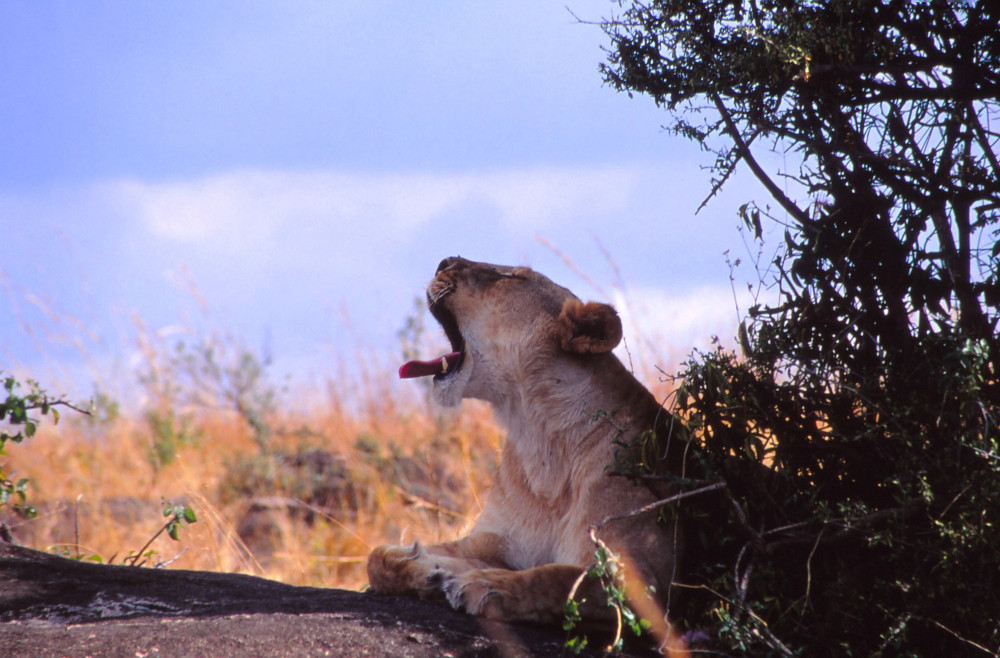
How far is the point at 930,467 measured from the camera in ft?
8.98

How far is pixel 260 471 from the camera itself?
8555mm

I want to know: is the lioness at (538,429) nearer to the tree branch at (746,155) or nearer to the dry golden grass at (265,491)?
the tree branch at (746,155)

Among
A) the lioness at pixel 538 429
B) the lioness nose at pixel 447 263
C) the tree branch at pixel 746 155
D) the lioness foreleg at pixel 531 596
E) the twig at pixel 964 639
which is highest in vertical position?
the tree branch at pixel 746 155

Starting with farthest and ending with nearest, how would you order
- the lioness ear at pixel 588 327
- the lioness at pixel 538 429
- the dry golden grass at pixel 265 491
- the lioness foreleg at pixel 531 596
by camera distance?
the dry golden grass at pixel 265 491 → the lioness ear at pixel 588 327 → the lioness at pixel 538 429 → the lioness foreleg at pixel 531 596

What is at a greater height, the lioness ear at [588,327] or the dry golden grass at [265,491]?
the lioness ear at [588,327]

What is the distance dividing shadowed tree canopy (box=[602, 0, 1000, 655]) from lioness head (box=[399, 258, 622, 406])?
1.28ft

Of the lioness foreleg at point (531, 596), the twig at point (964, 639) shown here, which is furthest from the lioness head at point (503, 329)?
the twig at point (964, 639)

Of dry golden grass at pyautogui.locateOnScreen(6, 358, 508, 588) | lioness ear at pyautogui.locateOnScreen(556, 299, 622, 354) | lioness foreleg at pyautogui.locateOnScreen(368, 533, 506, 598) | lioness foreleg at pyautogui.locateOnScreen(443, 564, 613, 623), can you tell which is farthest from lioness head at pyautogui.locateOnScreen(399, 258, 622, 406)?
dry golden grass at pyautogui.locateOnScreen(6, 358, 508, 588)

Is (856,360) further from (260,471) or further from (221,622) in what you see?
(260,471)

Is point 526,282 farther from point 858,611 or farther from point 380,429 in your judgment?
point 380,429

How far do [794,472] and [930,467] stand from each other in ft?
1.51

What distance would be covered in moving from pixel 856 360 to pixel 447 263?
148 cm

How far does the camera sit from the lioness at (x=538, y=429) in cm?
301

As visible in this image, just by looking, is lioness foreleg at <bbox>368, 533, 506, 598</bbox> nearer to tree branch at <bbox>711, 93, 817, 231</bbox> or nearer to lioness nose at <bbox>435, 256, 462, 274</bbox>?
lioness nose at <bbox>435, 256, 462, 274</bbox>
